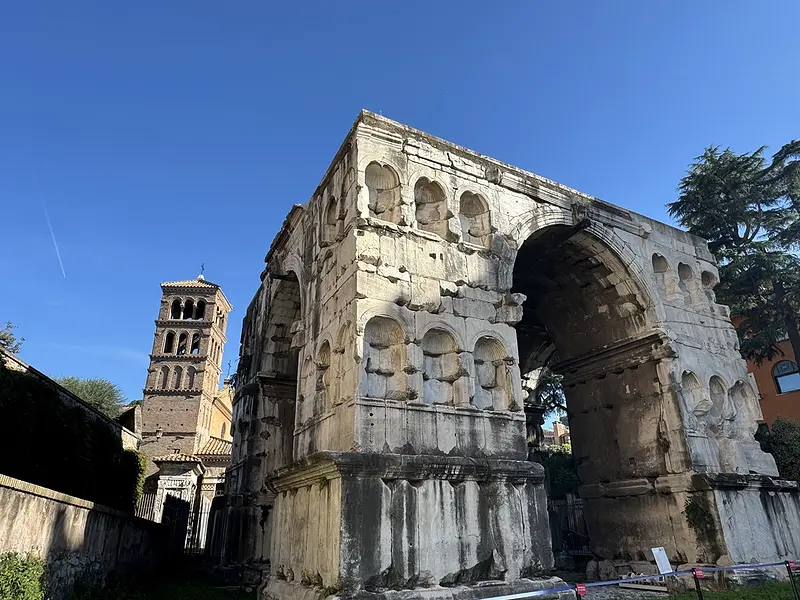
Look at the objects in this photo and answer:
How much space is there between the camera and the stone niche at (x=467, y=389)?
649cm

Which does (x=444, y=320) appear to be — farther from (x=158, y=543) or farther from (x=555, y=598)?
(x=158, y=543)

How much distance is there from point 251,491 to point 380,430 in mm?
6665

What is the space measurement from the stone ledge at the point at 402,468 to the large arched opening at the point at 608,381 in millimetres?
3847

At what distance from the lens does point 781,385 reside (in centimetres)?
2366

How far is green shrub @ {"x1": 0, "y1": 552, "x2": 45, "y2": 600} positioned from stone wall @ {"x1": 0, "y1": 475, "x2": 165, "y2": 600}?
0.11 meters

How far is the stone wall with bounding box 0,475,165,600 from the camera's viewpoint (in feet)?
21.1

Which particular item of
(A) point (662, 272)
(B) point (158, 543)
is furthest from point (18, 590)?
(A) point (662, 272)

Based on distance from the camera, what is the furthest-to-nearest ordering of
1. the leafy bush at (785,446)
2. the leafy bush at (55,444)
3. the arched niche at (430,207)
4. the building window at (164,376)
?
the building window at (164,376) < the leafy bush at (785,446) < the leafy bush at (55,444) < the arched niche at (430,207)

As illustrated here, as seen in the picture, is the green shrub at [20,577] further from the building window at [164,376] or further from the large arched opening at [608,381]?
the building window at [164,376]

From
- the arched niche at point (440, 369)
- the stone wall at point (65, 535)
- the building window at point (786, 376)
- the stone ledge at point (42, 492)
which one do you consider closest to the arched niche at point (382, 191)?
the arched niche at point (440, 369)

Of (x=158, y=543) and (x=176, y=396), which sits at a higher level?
(x=176, y=396)

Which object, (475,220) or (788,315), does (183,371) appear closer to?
(475,220)

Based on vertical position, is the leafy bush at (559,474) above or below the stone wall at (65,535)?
above

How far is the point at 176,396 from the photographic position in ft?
122
